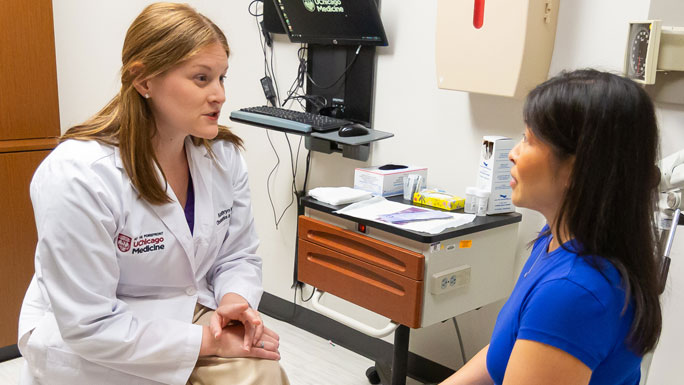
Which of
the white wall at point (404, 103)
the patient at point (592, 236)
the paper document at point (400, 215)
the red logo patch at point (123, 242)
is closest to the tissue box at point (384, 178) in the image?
the paper document at point (400, 215)

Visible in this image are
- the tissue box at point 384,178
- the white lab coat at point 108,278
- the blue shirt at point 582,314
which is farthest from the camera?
the tissue box at point 384,178

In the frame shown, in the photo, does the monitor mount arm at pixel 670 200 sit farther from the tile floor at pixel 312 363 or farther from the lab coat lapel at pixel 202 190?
the tile floor at pixel 312 363

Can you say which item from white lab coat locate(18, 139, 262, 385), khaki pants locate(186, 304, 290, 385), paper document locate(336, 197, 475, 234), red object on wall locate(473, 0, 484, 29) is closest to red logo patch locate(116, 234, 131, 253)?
white lab coat locate(18, 139, 262, 385)

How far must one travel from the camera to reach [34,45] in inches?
99.7

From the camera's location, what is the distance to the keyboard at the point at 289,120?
91.1 inches

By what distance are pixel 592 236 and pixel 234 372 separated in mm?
732

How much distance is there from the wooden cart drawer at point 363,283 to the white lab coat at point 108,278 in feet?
2.01

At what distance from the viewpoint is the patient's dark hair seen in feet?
3.03

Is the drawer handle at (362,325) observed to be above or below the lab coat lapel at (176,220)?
below

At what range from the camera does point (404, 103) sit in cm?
250

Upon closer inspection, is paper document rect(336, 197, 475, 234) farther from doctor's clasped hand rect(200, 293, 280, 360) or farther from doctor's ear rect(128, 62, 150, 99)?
doctor's ear rect(128, 62, 150, 99)

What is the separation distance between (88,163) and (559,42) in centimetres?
152

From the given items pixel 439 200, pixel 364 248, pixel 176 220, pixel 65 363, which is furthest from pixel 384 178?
pixel 65 363

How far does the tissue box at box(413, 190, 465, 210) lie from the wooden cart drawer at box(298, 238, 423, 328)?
0.34 metres
